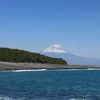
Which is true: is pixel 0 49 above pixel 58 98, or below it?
above

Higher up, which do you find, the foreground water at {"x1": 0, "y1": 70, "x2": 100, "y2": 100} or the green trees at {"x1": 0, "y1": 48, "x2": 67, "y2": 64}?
the green trees at {"x1": 0, "y1": 48, "x2": 67, "y2": 64}

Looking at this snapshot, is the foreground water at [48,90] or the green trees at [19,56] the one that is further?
the green trees at [19,56]

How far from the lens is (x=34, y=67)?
541ft

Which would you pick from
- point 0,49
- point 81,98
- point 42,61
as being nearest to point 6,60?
point 0,49

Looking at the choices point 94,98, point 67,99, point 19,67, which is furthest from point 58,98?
point 19,67

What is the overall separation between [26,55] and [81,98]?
150346 mm

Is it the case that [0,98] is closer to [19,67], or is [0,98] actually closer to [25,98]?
[25,98]

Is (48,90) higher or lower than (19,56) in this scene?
lower

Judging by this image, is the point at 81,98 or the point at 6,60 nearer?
the point at 81,98

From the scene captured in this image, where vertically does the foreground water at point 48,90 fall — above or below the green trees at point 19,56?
below

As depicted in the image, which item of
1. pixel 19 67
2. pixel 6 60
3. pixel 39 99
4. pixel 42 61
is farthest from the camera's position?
pixel 42 61

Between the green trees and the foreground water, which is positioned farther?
the green trees

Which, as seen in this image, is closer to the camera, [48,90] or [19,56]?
[48,90]

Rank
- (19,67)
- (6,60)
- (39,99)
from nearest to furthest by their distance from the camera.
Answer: (39,99) → (19,67) → (6,60)
